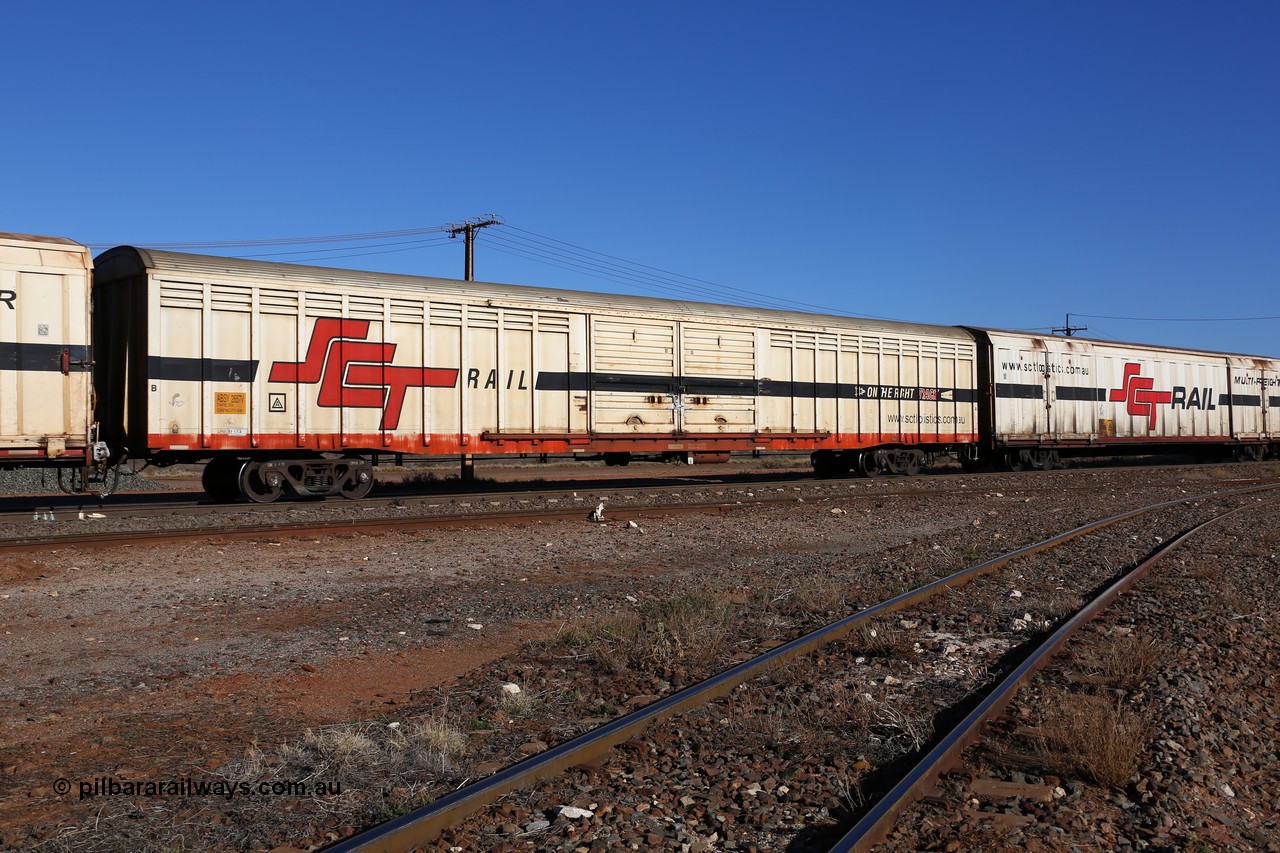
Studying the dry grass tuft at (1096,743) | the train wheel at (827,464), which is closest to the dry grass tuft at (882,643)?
the dry grass tuft at (1096,743)

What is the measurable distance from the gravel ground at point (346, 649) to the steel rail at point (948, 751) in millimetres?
193

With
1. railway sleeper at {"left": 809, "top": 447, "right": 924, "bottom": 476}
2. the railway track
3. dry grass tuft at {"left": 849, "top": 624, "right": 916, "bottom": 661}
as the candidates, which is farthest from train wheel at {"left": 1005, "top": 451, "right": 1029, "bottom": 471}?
dry grass tuft at {"left": 849, "top": 624, "right": 916, "bottom": 661}

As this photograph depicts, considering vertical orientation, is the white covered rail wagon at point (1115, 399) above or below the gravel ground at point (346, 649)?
above

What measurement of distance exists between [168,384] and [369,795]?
11102 millimetres

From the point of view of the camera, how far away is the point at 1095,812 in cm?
370

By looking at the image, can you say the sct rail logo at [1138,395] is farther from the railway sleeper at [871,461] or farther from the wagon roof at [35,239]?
the wagon roof at [35,239]

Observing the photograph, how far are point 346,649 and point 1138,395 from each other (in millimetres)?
27308

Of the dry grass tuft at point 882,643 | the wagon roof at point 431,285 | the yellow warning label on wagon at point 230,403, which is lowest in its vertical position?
the dry grass tuft at point 882,643

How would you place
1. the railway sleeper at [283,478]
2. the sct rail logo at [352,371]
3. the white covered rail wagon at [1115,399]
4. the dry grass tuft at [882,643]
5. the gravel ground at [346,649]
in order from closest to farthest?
the gravel ground at [346,649]
the dry grass tuft at [882,643]
the sct rail logo at [352,371]
the railway sleeper at [283,478]
the white covered rail wagon at [1115,399]

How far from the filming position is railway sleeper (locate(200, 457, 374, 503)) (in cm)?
1445

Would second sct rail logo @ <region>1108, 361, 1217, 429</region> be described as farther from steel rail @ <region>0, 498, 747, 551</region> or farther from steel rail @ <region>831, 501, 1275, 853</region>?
steel rail @ <region>831, 501, 1275, 853</region>

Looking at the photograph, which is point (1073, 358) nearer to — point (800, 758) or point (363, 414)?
point (363, 414)

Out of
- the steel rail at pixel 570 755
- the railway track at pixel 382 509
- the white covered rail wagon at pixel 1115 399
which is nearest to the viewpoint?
the steel rail at pixel 570 755

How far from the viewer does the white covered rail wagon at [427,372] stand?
43.7ft
